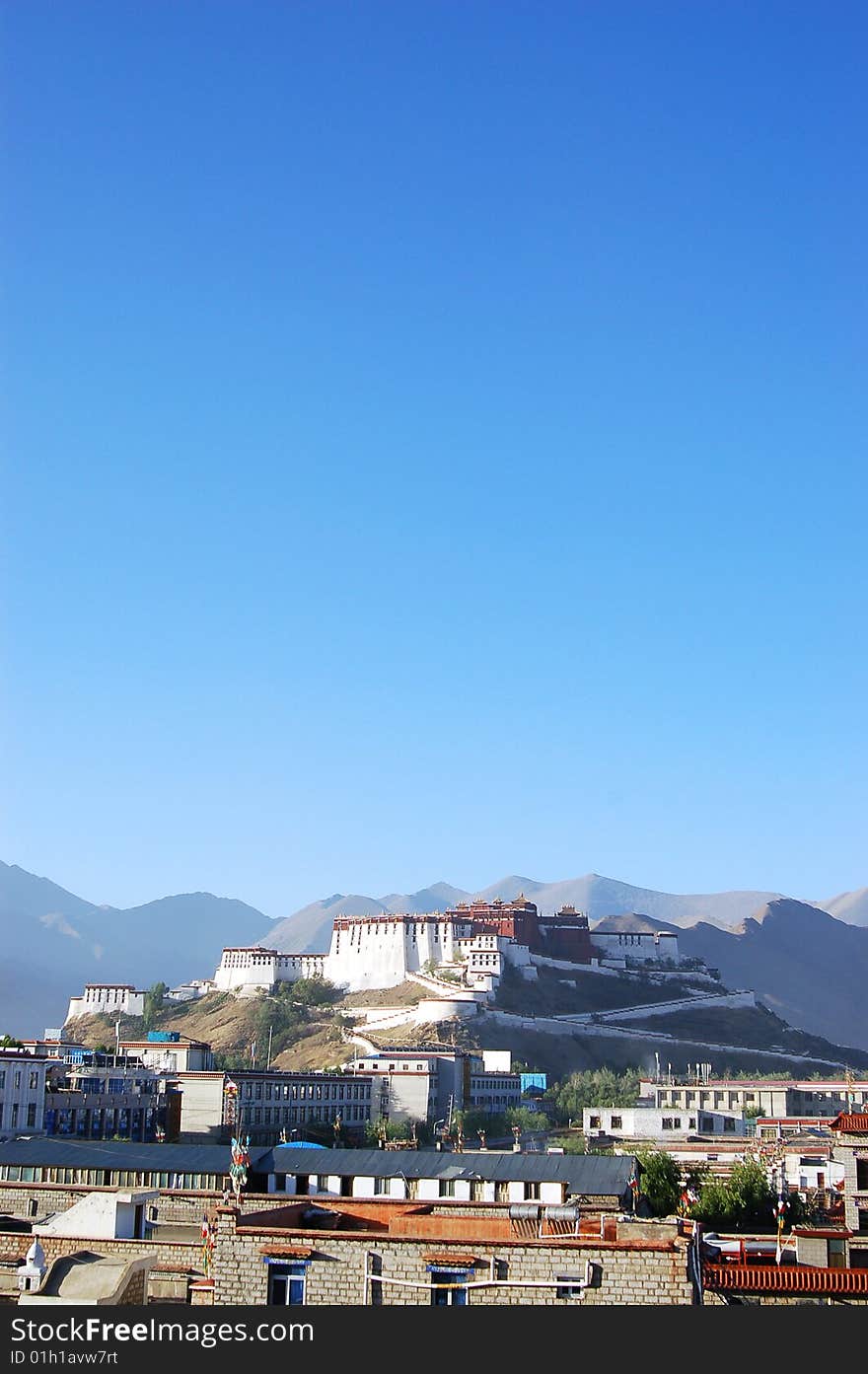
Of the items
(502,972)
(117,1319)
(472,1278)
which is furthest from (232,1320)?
(502,972)

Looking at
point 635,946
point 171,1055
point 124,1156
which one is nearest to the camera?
point 124,1156

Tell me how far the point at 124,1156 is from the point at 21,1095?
3007 centimetres

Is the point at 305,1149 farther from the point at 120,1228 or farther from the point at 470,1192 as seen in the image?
the point at 120,1228

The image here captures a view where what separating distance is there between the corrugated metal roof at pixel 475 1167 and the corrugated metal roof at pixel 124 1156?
85 cm

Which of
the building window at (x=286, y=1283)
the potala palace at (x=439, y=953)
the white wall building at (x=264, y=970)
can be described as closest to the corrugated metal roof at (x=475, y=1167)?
the building window at (x=286, y=1283)

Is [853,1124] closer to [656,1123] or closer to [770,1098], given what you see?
[656,1123]

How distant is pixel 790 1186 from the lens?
35750mm

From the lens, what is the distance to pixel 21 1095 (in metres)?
53.0

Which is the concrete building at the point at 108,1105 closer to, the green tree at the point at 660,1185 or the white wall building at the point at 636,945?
the green tree at the point at 660,1185

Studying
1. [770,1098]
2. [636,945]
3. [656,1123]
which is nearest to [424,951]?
[636,945]

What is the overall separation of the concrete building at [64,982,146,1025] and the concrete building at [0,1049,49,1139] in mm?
58184

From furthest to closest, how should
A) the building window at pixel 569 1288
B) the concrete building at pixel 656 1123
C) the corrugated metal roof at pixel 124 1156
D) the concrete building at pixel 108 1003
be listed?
the concrete building at pixel 108 1003
the concrete building at pixel 656 1123
the corrugated metal roof at pixel 124 1156
the building window at pixel 569 1288

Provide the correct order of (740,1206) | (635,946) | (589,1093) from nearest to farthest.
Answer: (740,1206) → (589,1093) → (635,946)

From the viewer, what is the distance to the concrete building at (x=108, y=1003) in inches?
4414
